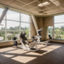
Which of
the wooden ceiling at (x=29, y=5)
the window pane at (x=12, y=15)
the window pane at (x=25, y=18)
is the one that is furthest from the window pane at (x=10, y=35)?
the wooden ceiling at (x=29, y=5)

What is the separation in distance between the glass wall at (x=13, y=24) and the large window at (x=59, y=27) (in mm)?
3486

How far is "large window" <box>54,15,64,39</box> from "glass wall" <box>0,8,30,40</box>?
3.49 metres

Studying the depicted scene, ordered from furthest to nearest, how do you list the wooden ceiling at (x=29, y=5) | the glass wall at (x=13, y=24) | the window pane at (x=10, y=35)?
the window pane at (x=10, y=35) < the glass wall at (x=13, y=24) < the wooden ceiling at (x=29, y=5)

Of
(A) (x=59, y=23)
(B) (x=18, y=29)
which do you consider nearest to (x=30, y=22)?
(B) (x=18, y=29)

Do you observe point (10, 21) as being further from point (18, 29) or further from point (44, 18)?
point (44, 18)

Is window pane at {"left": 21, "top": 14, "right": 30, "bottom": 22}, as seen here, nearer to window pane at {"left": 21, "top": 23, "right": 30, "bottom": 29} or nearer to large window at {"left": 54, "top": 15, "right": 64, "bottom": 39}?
window pane at {"left": 21, "top": 23, "right": 30, "bottom": 29}

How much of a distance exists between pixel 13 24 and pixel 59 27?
551cm

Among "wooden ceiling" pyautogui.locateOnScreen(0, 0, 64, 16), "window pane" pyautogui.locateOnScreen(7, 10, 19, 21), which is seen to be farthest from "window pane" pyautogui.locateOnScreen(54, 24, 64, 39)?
"window pane" pyautogui.locateOnScreen(7, 10, 19, 21)

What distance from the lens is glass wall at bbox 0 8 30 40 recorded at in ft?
23.1

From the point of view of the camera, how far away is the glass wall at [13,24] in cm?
704

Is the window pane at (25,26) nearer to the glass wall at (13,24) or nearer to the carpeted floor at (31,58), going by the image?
the glass wall at (13,24)

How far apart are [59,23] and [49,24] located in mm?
1239

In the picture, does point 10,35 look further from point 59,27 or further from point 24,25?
point 59,27

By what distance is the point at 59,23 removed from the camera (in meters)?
9.12
